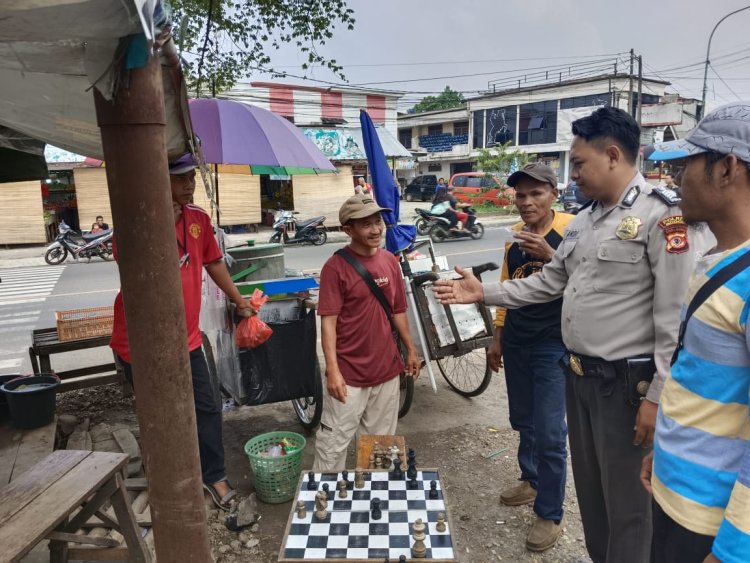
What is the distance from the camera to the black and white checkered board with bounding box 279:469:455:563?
6.66 feet

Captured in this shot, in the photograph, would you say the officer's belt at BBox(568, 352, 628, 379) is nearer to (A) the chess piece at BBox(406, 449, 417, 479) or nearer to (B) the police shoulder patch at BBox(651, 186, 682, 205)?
(B) the police shoulder patch at BBox(651, 186, 682, 205)

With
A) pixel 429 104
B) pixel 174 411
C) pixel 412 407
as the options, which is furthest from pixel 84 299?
pixel 429 104

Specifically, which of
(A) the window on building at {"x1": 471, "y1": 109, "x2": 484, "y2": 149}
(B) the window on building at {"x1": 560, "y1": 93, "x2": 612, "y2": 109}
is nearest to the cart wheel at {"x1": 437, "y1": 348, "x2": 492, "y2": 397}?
(B) the window on building at {"x1": 560, "y1": 93, "x2": 612, "y2": 109}

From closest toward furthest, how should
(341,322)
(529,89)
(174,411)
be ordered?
(174,411) < (341,322) < (529,89)

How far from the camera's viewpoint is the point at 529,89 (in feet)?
111

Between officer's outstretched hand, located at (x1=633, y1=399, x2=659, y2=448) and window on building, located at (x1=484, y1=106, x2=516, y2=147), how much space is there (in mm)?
35513

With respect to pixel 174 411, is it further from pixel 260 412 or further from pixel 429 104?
pixel 429 104

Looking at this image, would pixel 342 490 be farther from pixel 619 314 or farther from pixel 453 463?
pixel 453 463

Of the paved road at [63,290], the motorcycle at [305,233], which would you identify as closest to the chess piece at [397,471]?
the paved road at [63,290]

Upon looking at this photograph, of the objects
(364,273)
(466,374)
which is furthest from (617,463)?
(466,374)

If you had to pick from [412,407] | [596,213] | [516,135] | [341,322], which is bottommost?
[412,407]

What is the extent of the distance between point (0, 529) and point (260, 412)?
8.24ft

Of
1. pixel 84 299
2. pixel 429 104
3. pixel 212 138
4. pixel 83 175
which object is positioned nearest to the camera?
pixel 212 138

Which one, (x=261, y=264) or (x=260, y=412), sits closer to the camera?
(x=261, y=264)
